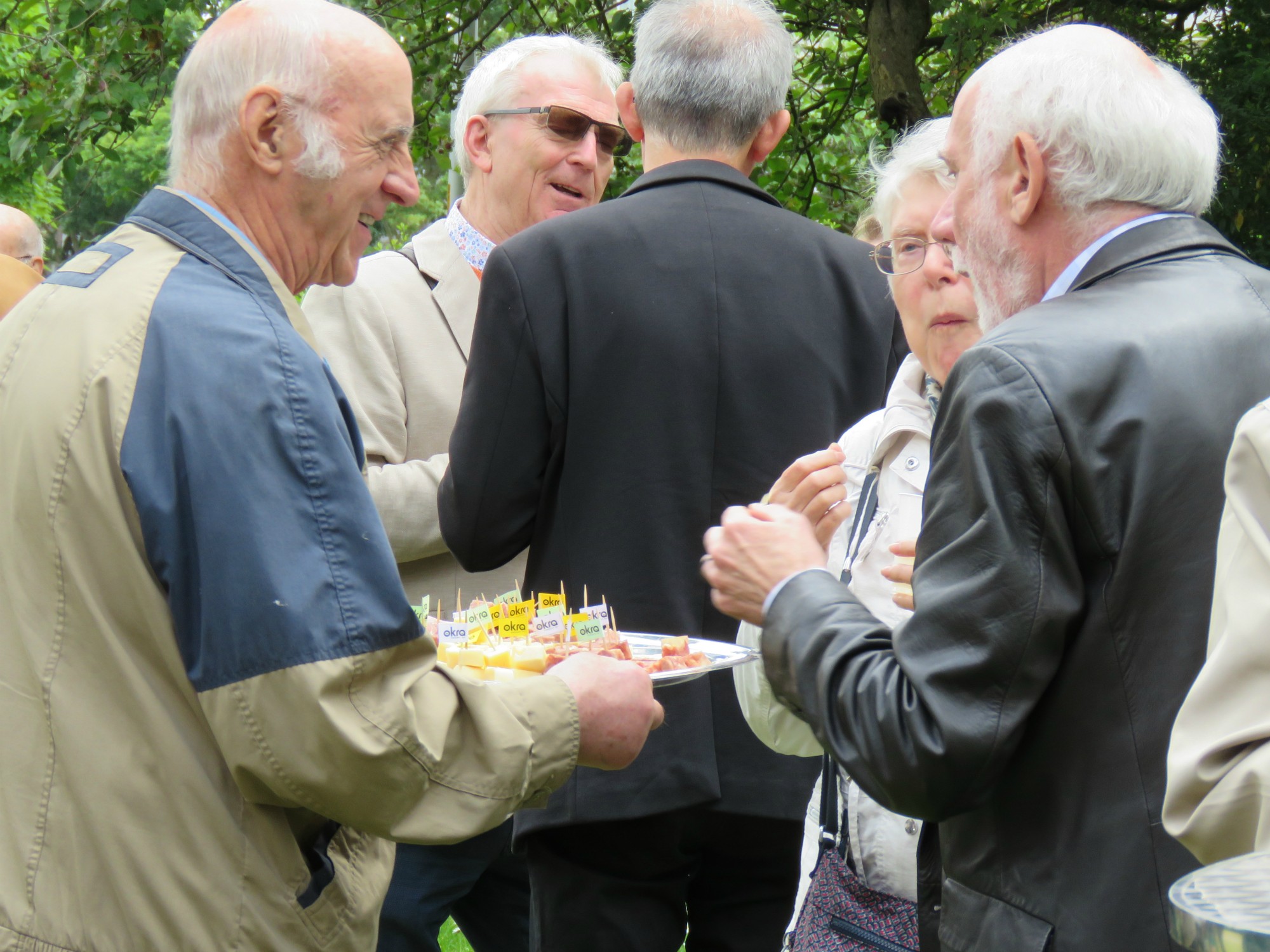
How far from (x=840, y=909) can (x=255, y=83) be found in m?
1.69

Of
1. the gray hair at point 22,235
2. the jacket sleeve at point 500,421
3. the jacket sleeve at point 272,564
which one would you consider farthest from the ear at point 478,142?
the gray hair at point 22,235

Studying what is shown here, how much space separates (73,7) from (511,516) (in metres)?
4.90

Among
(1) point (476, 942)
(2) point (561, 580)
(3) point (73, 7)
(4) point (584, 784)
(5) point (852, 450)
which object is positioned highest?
(3) point (73, 7)

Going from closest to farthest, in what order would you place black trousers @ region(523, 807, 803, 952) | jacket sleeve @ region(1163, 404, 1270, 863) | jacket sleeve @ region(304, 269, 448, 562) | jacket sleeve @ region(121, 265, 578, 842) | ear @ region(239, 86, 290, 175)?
jacket sleeve @ region(1163, 404, 1270, 863), jacket sleeve @ region(121, 265, 578, 842), ear @ region(239, 86, 290, 175), black trousers @ region(523, 807, 803, 952), jacket sleeve @ region(304, 269, 448, 562)

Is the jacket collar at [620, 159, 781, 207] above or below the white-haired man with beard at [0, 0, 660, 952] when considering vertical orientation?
above

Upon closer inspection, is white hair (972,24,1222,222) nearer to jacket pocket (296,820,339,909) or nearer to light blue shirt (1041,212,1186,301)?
light blue shirt (1041,212,1186,301)

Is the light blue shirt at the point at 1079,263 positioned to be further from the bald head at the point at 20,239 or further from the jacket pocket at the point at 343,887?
the bald head at the point at 20,239

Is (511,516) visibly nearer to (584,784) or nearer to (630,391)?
(630,391)

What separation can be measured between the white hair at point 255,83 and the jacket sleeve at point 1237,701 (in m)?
1.47

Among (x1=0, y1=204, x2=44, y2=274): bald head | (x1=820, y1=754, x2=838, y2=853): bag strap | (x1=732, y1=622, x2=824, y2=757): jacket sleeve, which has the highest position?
(x1=0, y1=204, x2=44, y2=274): bald head

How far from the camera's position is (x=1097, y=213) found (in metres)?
1.81

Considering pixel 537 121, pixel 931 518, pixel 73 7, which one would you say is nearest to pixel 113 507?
pixel 931 518

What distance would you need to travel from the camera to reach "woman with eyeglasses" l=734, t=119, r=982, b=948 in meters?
2.34

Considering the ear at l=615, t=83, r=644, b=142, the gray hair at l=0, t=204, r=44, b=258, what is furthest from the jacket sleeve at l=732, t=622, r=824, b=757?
the gray hair at l=0, t=204, r=44, b=258
